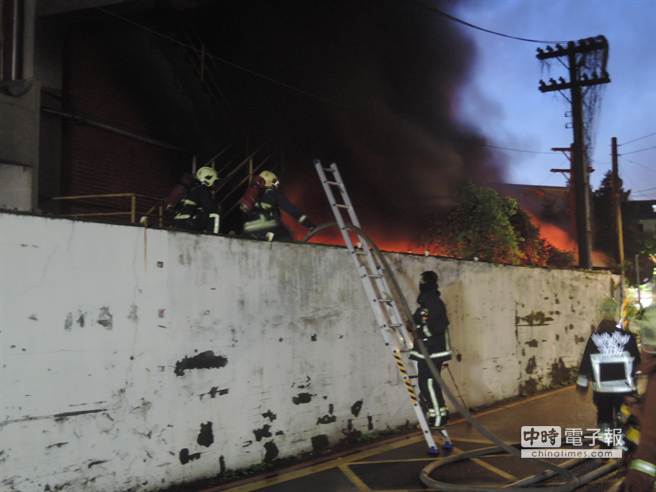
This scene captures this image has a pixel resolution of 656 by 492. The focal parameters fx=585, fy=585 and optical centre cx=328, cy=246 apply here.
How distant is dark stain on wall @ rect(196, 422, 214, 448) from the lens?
15.8 ft

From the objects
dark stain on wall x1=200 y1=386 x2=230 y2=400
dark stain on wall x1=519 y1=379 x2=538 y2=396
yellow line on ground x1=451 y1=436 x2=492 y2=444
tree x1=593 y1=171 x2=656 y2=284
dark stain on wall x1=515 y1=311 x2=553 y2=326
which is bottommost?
yellow line on ground x1=451 y1=436 x2=492 y2=444

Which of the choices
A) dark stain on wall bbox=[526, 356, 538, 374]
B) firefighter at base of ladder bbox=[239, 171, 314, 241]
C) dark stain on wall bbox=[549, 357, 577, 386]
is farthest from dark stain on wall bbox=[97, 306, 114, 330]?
dark stain on wall bbox=[549, 357, 577, 386]

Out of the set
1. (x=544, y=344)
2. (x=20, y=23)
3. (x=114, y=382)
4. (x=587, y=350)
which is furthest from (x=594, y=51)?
(x=114, y=382)

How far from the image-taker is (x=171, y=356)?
468 centimetres

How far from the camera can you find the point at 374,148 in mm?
14688

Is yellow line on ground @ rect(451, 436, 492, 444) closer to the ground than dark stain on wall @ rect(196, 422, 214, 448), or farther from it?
closer to the ground

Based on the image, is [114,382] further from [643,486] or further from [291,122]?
[291,122]

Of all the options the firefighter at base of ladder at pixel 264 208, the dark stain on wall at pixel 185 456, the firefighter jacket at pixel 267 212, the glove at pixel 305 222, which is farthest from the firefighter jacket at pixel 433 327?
the dark stain on wall at pixel 185 456

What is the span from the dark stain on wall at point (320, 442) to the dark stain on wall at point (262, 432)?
2.00 feet

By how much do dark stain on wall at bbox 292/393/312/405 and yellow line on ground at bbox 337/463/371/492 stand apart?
696 millimetres

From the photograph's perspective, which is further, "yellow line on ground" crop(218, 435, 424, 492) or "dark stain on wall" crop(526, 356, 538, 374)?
"dark stain on wall" crop(526, 356, 538, 374)

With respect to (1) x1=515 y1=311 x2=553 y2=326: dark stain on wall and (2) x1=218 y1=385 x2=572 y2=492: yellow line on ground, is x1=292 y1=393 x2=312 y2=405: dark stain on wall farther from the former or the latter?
(1) x1=515 y1=311 x2=553 y2=326: dark stain on wall

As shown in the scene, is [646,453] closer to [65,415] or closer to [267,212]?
[65,415]

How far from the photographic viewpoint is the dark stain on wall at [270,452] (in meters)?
5.32
